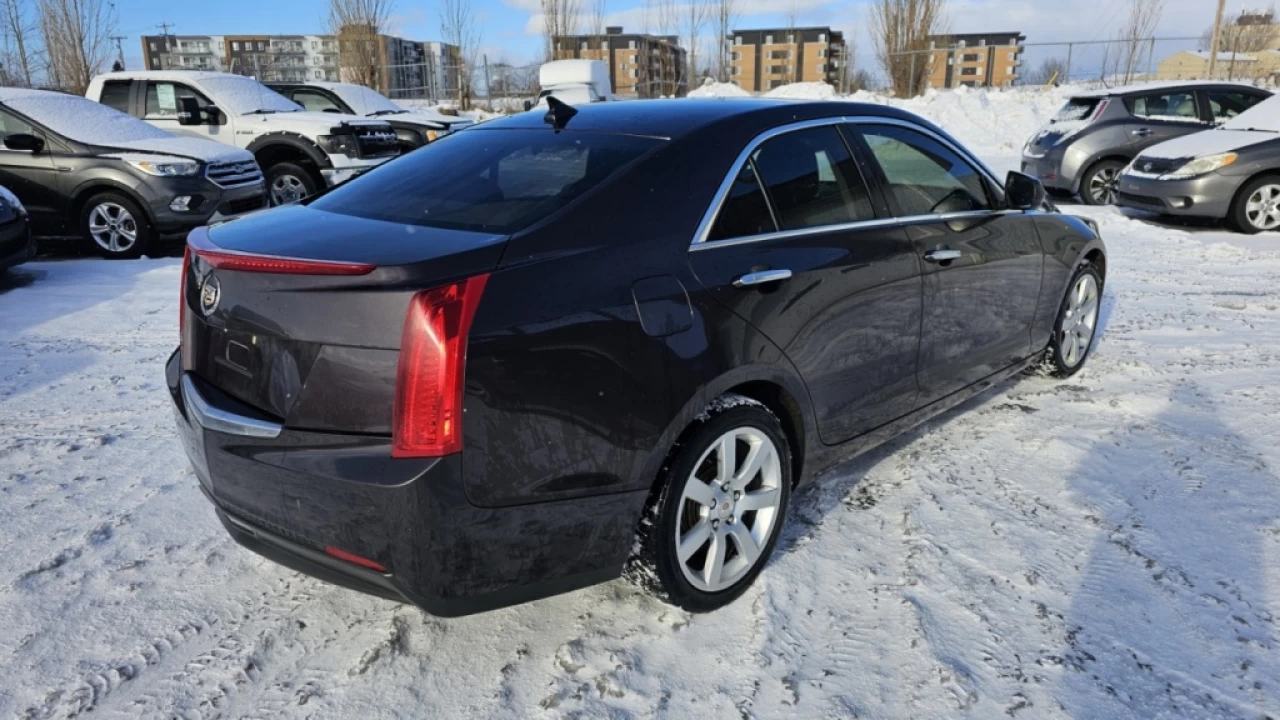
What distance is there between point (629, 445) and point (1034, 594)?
154 cm

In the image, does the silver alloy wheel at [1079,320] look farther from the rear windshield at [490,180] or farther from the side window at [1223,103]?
the side window at [1223,103]

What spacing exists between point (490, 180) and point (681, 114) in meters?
0.76

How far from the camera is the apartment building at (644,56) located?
1251 inches

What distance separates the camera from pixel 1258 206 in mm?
9617

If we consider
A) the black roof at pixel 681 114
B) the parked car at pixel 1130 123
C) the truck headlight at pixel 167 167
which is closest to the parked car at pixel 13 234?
the truck headlight at pixel 167 167

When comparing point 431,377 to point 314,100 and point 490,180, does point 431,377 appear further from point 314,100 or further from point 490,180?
point 314,100

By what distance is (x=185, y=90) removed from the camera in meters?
11.5

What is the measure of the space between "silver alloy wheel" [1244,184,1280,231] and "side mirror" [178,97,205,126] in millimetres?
12599

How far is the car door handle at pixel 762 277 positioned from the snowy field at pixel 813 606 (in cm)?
104

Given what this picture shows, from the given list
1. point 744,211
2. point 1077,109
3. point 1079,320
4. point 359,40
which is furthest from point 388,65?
point 744,211

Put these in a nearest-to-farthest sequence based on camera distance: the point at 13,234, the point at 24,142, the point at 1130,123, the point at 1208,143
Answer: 1. the point at 13,234
2. the point at 24,142
3. the point at 1208,143
4. the point at 1130,123

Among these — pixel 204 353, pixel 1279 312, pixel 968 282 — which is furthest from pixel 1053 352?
pixel 204 353

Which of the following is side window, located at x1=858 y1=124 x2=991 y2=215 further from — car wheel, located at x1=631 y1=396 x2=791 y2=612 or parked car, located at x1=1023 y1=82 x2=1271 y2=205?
parked car, located at x1=1023 y1=82 x2=1271 y2=205

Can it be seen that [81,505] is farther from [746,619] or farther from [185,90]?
[185,90]
